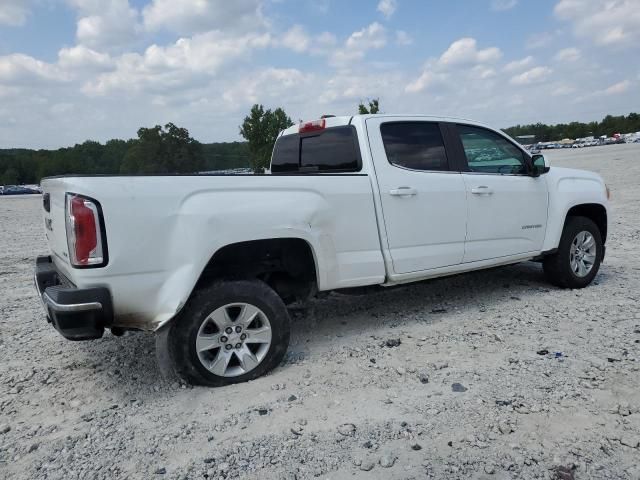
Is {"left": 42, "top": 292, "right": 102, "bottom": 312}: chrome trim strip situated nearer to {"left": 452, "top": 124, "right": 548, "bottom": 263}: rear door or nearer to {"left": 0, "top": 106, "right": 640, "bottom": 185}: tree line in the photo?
{"left": 452, "top": 124, "right": 548, "bottom": 263}: rear door

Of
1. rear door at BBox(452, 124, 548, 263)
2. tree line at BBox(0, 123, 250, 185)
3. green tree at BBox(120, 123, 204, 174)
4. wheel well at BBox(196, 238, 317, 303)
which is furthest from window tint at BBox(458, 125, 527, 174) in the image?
green tree at BBox(120, 123, 204, 174)

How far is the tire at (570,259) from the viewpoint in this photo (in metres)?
5.28

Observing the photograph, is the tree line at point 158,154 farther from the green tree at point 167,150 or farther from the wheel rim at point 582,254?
the wheel rim at point 582,254

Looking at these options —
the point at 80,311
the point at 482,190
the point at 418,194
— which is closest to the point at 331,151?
the point at 418,194

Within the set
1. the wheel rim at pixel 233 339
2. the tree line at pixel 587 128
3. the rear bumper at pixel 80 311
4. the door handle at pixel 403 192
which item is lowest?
the wheel rim at pixel 233 339

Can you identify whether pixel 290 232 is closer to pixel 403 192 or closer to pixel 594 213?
pixel 403 192

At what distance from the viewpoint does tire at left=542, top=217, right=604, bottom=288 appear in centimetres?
528

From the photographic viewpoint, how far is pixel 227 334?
3.39 m

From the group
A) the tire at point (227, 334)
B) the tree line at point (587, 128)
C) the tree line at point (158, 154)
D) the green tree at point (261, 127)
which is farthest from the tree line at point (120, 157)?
the tree line at point (587, 128)

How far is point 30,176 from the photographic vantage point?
9569 cm

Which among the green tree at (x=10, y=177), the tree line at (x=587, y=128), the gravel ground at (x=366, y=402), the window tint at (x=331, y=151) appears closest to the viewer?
the gravel ground at (x=366, y=402)

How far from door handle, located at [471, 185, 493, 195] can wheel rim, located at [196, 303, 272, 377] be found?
7.60 feet

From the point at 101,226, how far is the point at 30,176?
354 ft

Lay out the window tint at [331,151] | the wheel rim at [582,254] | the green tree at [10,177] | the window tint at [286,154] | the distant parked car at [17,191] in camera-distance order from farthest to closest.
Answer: the green tree at [10,177] < the distant parked car at [17,191] < the wheel rim at [582,254] < the window tint at [286,154] < the window tint at [331,151]
